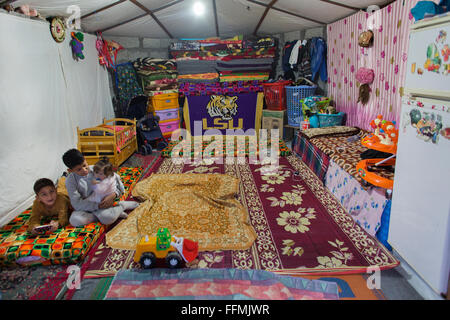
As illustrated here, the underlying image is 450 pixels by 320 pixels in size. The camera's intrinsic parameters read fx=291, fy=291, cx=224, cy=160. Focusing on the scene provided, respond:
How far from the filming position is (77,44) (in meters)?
4.38

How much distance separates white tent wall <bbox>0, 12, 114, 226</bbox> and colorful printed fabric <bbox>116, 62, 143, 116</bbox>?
3.95ft

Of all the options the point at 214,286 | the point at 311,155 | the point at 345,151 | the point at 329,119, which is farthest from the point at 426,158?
the point at 329,119

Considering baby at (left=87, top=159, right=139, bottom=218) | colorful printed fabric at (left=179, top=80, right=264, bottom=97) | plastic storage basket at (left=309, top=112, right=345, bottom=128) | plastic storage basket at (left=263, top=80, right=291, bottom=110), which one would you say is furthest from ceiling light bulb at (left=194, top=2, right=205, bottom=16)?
baby at (left=87, top=159, right=139, bottom=218)

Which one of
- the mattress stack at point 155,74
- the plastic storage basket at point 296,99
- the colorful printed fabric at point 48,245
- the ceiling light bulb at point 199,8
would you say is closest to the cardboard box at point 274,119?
the plastic storage basket at point 296,99

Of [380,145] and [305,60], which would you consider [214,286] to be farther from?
[305,60]

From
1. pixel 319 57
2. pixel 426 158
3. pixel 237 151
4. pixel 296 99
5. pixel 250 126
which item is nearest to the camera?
pixel 426 158

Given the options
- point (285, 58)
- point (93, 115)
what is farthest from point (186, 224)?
point (285, 58)

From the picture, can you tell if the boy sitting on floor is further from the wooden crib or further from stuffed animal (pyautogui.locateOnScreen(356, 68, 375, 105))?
stuffed animal (pyautogui.locateOnScreen(356, 68, 375, 105))

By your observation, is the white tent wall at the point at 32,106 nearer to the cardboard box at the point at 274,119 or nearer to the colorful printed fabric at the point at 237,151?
the colorful printed fabric at the point at 237,151

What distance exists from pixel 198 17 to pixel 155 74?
1.40 meters

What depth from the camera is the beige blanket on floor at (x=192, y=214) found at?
2.50m

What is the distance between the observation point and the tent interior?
6.16 ft

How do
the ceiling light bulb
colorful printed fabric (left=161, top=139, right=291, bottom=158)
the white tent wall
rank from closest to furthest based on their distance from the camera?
the white tent wall < the ceiling light bulb < colorful printed fabric (left=161, top=139, right=291, bottom=158)

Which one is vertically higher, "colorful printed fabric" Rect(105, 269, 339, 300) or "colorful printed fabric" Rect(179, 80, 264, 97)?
"colorful printed fabric" Rect(179, 80, 264, 97)
